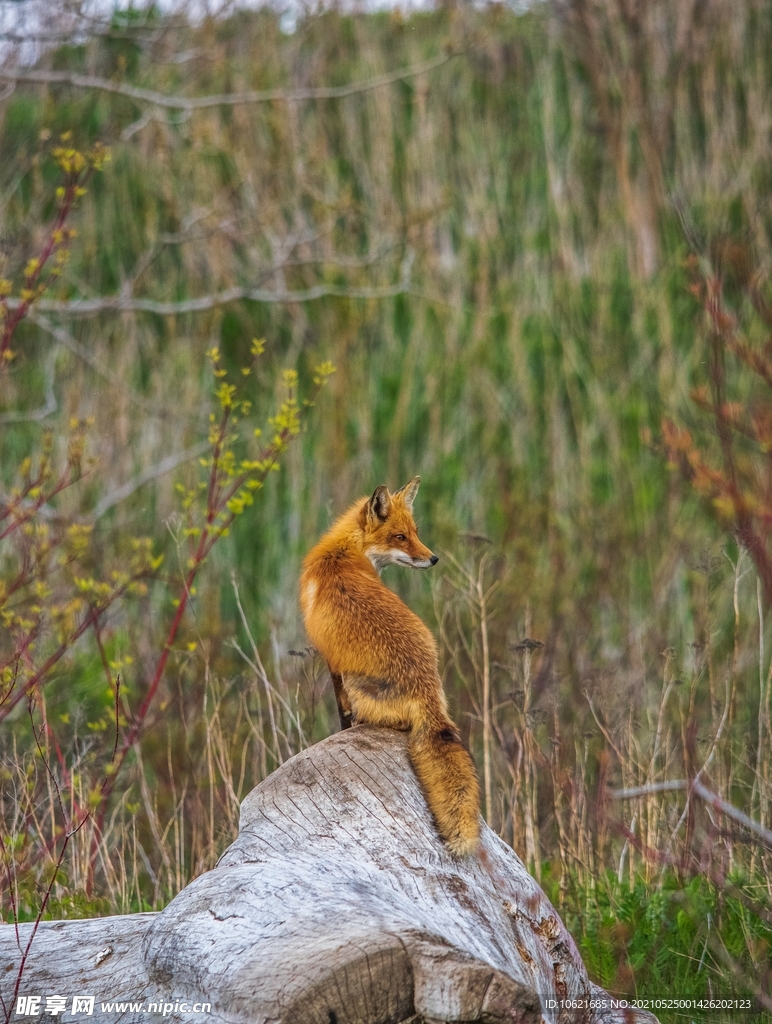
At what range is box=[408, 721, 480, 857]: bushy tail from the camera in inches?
135

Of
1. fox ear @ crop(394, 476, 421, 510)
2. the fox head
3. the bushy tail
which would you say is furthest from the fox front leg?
fox ear @ crop(394, 476, 421, 510)

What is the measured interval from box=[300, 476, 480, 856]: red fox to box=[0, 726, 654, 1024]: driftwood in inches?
2.5

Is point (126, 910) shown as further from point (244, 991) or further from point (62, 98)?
point (62, 98)

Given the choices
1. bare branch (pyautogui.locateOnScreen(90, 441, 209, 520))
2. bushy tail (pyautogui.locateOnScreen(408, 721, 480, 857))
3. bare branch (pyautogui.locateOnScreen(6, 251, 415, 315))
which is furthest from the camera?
bare branch (pyautogui.locateOnScreen(90, 441, 209, 520))

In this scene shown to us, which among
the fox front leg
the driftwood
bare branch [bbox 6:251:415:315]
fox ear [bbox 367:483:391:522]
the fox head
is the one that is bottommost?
the driftwood

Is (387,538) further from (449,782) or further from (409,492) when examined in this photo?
(449,782)

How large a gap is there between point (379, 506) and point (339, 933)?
2296mm

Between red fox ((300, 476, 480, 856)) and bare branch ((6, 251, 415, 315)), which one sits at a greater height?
bare branch ((6, 251, 415, 315))

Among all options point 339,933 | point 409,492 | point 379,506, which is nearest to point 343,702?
point 379,506

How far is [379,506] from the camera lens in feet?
15.6

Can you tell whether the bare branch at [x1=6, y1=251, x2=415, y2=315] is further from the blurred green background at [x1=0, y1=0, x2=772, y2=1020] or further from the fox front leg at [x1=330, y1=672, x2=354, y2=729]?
the fox front leg at [x1=330, y1=672, x2=354, y2=729]

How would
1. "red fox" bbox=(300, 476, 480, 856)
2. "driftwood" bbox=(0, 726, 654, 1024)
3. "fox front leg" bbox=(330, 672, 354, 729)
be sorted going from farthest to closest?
1. "fox front leg" bbox=(330, 672, 354, 729)
2. "red fox" bbox=(300, 476, 480, 856)
3. "driftwood" bbox=(0, 726, 654, 1024)

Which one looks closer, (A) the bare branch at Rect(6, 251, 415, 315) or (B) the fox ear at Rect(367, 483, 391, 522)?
(B) the fox ear at Rect(367, 483, 391, 522)

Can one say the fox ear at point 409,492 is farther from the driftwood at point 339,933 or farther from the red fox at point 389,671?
the driftwood at point 339,933
